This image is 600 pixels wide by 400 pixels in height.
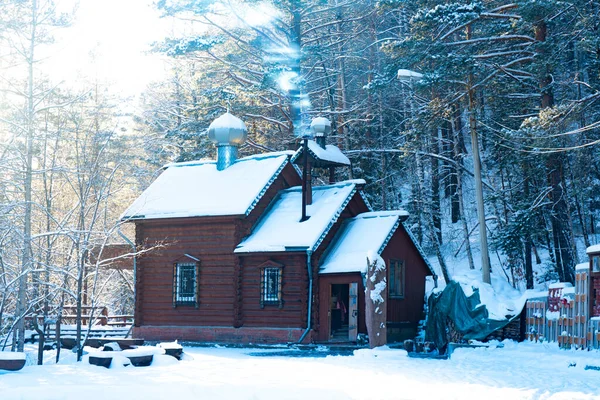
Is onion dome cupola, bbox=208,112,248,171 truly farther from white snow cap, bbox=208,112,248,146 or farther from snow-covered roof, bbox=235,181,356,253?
snow-covered roof, bbox=235,181,356,253

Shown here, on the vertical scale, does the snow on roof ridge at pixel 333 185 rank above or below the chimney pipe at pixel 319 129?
below

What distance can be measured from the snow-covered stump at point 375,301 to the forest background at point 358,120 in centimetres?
613

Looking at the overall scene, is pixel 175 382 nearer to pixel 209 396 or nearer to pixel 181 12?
pixel 209 396

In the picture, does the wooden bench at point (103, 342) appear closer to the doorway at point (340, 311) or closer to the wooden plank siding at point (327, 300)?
the wooden plank siding at point (327, 300)

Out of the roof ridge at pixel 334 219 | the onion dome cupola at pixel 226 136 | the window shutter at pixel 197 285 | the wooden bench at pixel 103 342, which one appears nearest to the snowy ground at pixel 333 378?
the wooden bench at pixel 103 342

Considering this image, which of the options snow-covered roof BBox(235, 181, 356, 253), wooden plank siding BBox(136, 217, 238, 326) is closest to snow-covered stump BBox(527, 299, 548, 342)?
snow-covered roof BBox(235, 181, 356, 253)

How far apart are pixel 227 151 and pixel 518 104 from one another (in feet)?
40.6

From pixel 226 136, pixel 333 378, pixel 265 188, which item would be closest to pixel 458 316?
pixel 265 188

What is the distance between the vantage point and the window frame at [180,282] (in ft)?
91.9

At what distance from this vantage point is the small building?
25953 millimetres

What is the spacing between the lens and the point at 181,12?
33.5 meters

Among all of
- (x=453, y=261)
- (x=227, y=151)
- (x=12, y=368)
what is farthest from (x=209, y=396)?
(x=453, y=261)

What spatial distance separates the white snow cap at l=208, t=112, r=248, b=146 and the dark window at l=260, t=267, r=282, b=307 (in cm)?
632

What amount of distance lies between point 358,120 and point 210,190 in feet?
27.4
